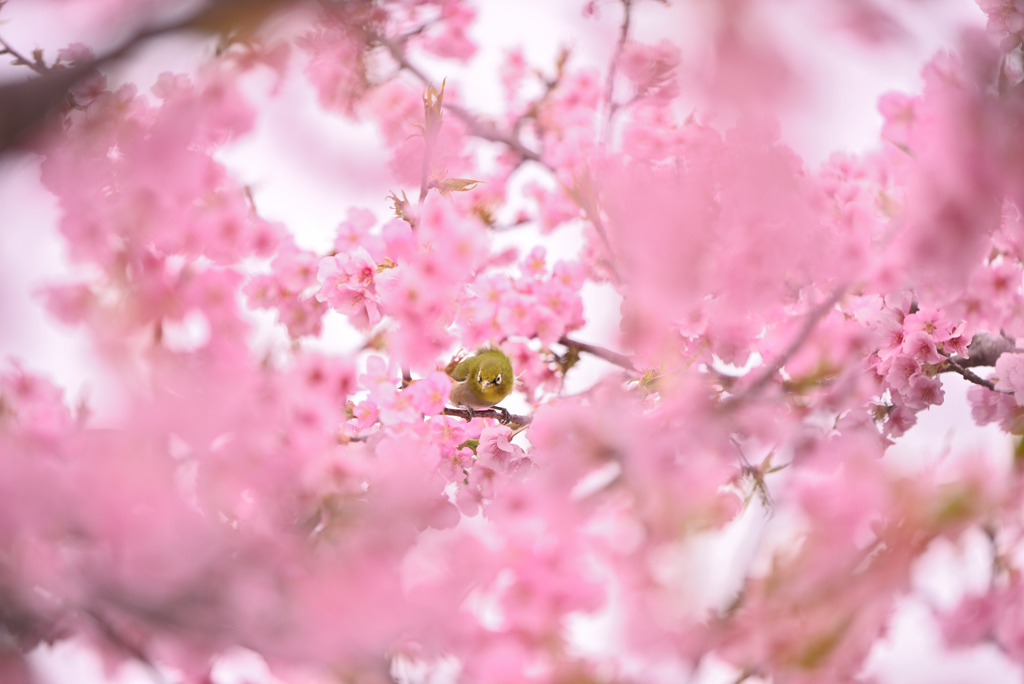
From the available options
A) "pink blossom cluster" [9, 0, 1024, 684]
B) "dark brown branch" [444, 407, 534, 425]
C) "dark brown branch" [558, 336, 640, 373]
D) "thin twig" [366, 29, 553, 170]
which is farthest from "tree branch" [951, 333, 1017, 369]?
"thin twig" [366, 29, 553, 170]

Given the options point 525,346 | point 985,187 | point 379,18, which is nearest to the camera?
point 985,187

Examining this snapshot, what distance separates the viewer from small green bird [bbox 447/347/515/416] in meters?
1.51

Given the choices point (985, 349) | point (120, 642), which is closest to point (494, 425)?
point (120, 642)

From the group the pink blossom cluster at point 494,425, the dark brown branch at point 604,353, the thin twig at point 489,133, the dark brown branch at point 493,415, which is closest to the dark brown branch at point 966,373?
the pink blossom cluster at point 494,425

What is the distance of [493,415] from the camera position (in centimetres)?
166

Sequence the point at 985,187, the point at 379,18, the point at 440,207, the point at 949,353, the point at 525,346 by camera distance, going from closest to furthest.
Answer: the point at 985,187 → the point at 379,18 → the point at 440,207 → the point at 949,353 → the point at 525,346

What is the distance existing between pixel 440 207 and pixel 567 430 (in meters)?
0.55

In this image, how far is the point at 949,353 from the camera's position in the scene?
4.69 ft

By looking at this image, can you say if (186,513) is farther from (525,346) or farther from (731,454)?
(525,346)

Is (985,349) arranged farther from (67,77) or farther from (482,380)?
(67,77)

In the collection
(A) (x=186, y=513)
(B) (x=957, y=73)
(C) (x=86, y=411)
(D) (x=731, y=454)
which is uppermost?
(B) (x=957, y=73)

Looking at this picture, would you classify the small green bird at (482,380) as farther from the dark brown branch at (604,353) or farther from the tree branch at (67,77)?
the tree branch at (67,77)

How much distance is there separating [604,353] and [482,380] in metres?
0.37

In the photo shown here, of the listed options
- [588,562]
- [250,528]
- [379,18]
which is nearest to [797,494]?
[588,562]
